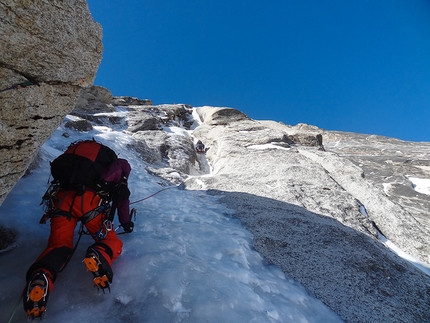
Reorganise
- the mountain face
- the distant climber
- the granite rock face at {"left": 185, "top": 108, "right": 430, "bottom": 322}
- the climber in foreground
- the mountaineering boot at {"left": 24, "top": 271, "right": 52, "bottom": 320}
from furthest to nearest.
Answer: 1. the distant climber
2. the mountain face
3. the granite rock face at {"left": 185, "top": 108, "right": 430, "bottom": 322}
4. the climber in foreground
5. the mountaineering boot at {"left": 24, "top": 271, "right": 52, "bottom": 320}

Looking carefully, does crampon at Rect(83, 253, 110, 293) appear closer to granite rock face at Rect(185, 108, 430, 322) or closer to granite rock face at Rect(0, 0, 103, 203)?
granite rock face at Rect(0, 0, 103, 203)

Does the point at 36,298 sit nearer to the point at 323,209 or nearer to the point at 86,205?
the point at 86,205

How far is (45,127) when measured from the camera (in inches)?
186

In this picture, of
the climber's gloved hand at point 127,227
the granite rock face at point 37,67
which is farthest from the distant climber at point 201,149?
the granite rock face at point 37,67

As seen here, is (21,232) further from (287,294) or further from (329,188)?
(329,188)

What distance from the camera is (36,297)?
2881mm

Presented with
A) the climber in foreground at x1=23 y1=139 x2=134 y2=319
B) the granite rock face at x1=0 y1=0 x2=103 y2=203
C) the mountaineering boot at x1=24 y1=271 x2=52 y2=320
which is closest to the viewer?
the mountaineering boot at x1=24 y1=271 x2=52 y2=320

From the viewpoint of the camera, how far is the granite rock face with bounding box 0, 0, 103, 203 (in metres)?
3.57

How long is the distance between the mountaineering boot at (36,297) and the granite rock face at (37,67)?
91.7 inches

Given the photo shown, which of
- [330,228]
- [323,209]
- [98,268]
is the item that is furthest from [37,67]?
[323,209]

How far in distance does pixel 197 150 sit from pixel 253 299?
788 inches

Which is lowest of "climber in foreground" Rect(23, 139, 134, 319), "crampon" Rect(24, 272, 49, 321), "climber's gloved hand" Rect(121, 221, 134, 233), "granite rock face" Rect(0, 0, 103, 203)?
"crampon" Rect(24, 272, 49, 321)

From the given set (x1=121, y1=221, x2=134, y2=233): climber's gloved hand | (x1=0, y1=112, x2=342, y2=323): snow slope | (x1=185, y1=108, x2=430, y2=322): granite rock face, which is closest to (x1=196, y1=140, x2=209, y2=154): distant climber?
(x1=185, y1=108, x2=430, y2=322): granite rock face

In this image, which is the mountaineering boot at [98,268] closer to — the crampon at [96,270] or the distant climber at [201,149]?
the crampon at [96,270]
